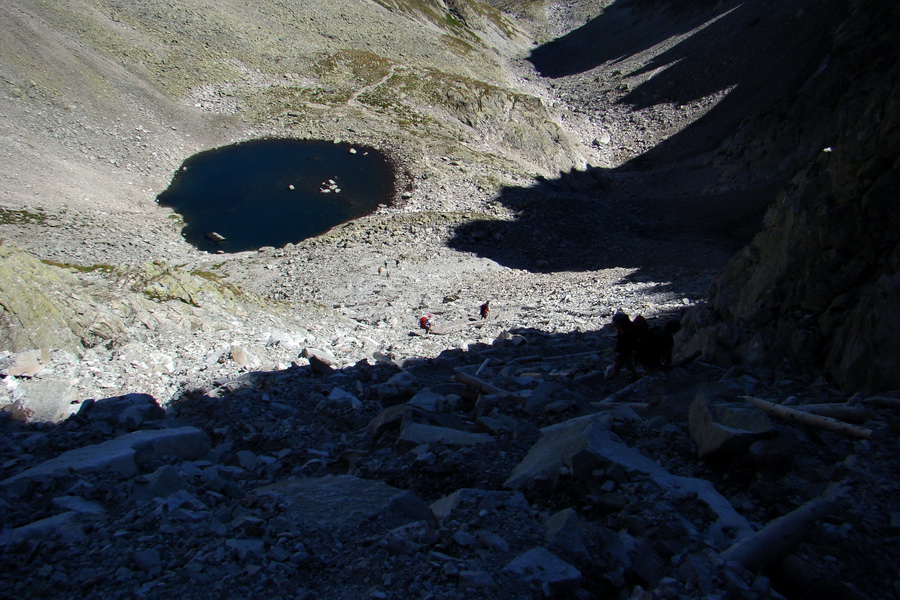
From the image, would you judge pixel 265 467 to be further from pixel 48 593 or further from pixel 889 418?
pixel 889 418

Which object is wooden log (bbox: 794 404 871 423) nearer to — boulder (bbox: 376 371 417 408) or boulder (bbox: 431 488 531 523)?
boulder (bbox: 431 488 531 523)

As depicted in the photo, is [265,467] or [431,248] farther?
[431,248]

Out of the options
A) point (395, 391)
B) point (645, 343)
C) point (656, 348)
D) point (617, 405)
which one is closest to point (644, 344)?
point (645, 343)

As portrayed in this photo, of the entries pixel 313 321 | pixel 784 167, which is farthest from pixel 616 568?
pixel 784 167

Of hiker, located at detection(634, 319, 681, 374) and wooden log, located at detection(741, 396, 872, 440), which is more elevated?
hiker, located at detection(634, 319, 681, 374)

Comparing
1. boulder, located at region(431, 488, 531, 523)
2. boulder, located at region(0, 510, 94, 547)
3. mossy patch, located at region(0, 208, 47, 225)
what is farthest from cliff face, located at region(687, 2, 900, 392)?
mossy patch, located at region(0, 208, 47, 225)

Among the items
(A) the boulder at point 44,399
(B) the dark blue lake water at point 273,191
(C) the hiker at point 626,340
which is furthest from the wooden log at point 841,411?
(B) the dark blue lake water at point 273,191
